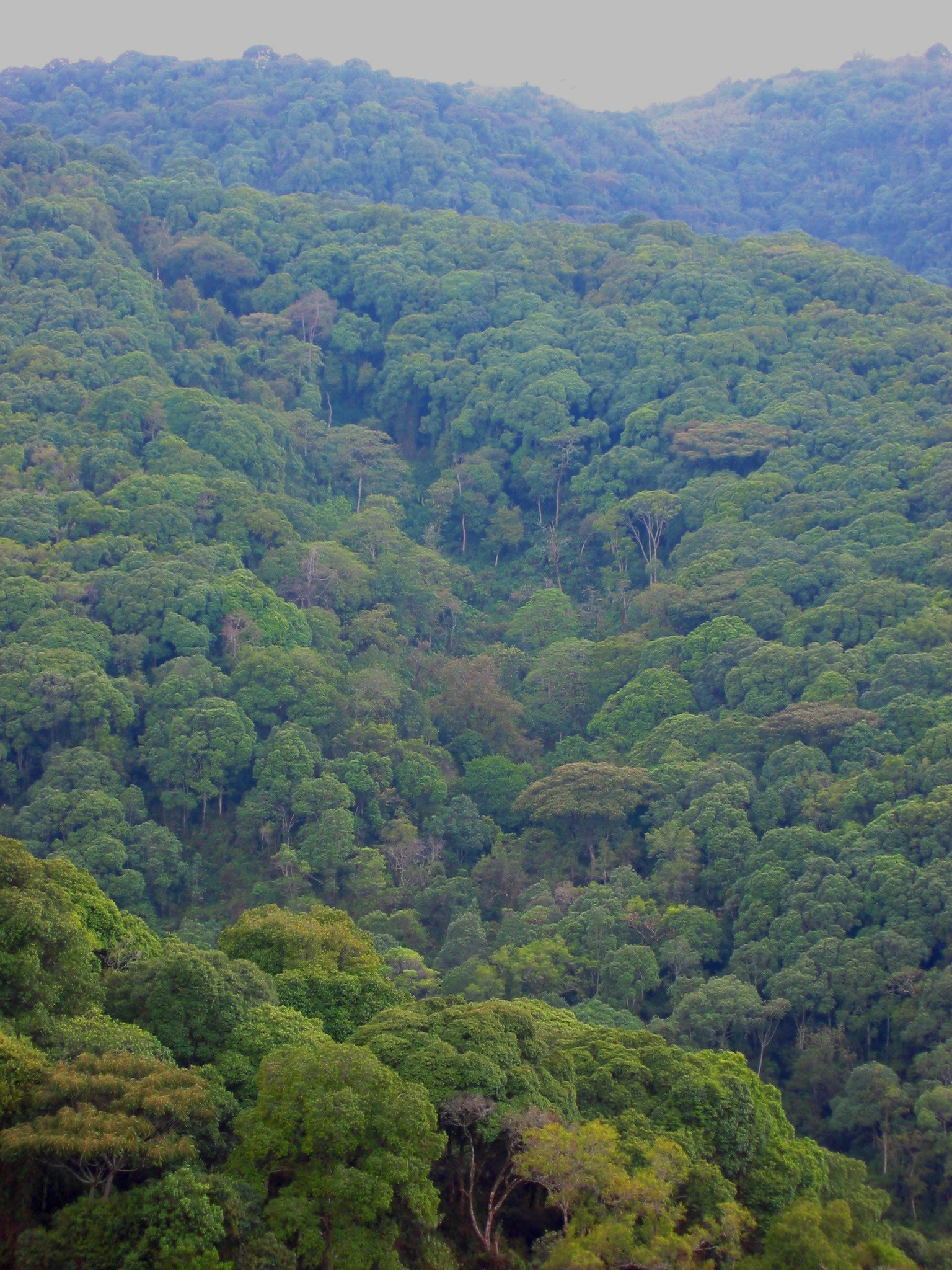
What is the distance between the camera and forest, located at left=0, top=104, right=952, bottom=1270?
699 inches

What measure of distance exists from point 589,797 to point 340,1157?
2051 cm

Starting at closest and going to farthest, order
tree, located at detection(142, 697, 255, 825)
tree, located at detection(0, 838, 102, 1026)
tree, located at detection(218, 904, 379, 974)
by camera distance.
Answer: tree, located at detection(0, 838, 102, 1026)
tree, located at detection(218, 904, 379, 974)
tree, located at detection(142, 697, 255, 825)

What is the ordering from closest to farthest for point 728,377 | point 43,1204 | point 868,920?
point 43,1204 → point 868,920 → point 728,377

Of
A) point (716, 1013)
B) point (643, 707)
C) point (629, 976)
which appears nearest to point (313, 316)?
point (643, 707)

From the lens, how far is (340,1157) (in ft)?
56.8

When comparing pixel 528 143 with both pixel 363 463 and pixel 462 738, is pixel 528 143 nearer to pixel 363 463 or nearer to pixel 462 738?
pixel 363 463

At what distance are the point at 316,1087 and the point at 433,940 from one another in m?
17.7

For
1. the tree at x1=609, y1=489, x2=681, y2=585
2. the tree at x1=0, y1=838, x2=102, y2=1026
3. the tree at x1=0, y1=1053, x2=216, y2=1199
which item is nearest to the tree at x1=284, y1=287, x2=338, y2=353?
the tree at x1=609, y1=489, x2=681, y2=585

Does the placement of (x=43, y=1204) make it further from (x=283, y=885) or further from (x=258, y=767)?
(x=258, y=767)

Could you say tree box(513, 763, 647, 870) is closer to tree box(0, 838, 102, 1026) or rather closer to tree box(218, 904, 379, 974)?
tree box(218, 904, 379, 974)

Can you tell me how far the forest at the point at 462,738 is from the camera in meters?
17.8

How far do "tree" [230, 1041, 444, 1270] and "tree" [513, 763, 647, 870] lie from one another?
1929cm

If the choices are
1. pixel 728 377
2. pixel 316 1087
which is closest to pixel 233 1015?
pixel 316 1087

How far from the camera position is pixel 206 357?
188 ft
